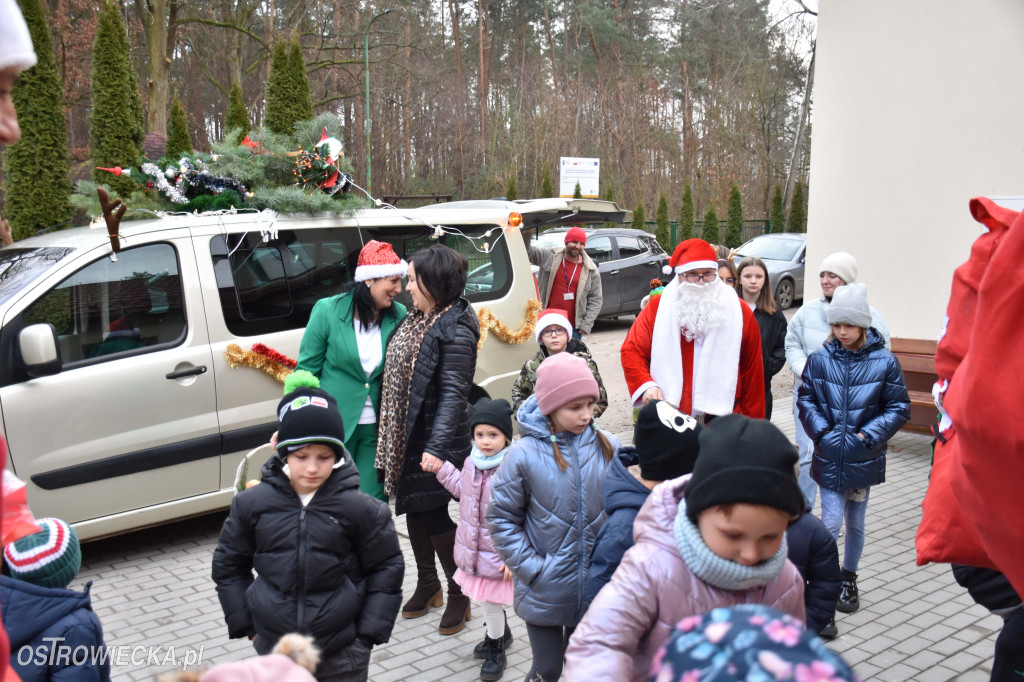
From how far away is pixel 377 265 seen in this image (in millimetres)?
4688

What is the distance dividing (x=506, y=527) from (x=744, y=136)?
31304 millimetres

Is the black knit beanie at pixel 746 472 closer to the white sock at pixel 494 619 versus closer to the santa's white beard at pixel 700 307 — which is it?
the white sock at pixel 494 619

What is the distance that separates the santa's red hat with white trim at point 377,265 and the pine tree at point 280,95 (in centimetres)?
940

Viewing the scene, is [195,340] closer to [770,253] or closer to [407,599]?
[407,599]

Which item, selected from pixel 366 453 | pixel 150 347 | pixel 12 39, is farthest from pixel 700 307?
pixel 12 39

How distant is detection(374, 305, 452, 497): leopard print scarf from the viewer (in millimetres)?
4430

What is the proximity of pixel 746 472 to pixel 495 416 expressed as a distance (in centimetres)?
229

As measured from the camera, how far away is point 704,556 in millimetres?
2010

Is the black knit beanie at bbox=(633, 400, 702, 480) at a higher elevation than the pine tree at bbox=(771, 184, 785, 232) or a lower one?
higher

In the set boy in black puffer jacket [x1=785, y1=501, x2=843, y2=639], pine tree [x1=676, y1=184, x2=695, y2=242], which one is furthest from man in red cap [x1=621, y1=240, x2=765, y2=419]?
pine tree [x1=676, y1=184, x2=695, y2=242]

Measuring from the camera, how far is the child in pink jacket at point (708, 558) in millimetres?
1960

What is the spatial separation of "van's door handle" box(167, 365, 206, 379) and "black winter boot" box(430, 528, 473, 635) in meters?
1.84

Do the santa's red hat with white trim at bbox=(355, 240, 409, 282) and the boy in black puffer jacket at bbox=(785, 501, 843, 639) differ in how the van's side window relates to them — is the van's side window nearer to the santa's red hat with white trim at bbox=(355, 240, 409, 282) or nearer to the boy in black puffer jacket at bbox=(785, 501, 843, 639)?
the santa's red hat with white trim at bbox=(355, 240, 409, 282)

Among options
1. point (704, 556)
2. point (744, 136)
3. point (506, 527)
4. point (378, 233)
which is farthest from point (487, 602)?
point (744, 136)
